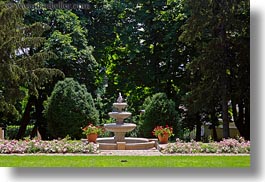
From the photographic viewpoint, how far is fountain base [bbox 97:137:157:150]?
10.0 metres

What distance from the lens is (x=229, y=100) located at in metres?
9.84

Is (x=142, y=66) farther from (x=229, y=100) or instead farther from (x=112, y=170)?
(x=112, y=170)

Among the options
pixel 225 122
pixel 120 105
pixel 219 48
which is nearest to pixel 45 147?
pixel 120 105

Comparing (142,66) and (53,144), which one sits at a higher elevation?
(142,66)

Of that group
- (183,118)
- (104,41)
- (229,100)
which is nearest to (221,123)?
(229,100)

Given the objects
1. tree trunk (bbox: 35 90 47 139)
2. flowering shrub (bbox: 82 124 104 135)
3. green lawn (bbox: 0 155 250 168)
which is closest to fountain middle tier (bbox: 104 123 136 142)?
flowering shrub (bbox: 82 124 104 135)

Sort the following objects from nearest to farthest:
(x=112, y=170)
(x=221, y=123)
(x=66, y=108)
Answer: (x=112, y=170), (x=221, y=123), (x=66, y=108)

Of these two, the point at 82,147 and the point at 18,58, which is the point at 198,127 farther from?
the point at 18,58

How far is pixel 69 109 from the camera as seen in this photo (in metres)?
11.2

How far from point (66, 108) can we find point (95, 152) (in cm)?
241

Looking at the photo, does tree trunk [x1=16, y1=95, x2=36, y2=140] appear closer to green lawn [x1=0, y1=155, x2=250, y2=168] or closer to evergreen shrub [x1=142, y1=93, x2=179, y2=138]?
green lawn [x1=0, y1=155, x2=250, y2=168]

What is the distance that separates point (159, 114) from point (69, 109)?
2.05 m

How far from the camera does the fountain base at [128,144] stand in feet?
32.8

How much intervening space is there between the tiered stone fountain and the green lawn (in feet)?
5.77
